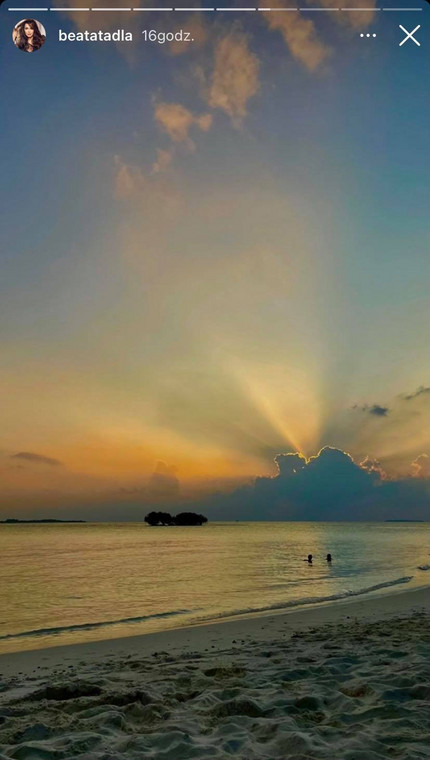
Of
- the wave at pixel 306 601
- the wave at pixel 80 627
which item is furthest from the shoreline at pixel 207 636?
the wave at pixel 80 627

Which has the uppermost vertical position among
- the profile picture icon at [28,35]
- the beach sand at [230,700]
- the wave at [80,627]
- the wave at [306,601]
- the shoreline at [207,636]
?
the profile picture icon at [28,35]

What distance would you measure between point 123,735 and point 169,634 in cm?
767

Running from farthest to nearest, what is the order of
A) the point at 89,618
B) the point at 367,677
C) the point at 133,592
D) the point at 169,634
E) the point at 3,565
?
the point at 3,565 → the point at 133,592 → the point at 89,618 → the point at 169,634 → the point at 367,677

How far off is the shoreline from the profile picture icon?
28.8 feet

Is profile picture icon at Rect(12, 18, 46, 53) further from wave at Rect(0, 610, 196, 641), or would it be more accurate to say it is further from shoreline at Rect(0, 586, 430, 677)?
wave at Rect(0, 610, 196, 641)

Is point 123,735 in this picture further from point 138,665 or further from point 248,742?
point 138,665

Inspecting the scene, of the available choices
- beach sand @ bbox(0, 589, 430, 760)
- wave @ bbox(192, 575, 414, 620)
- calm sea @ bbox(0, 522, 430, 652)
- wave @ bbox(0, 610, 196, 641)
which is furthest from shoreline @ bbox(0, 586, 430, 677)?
wave @ bbox(0, 610, 196, 641)

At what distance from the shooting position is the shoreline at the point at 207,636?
9.81 metres

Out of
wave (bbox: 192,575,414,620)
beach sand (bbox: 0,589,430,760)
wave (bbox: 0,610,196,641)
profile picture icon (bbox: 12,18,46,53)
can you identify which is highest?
profile picture icon (bbox: 12,18,46,53)

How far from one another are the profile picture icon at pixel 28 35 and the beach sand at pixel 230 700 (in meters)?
5.83

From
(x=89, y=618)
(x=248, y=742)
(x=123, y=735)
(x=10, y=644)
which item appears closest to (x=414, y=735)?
(x=248, y=742)

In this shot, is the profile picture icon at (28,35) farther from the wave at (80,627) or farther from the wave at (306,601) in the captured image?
the wave at (306,601)

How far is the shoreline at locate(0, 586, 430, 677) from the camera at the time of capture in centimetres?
981

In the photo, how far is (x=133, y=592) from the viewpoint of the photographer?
22.5m
